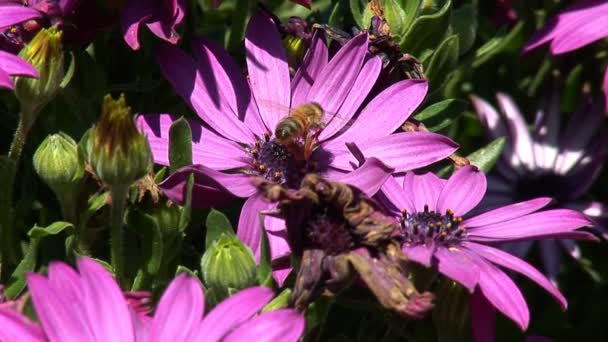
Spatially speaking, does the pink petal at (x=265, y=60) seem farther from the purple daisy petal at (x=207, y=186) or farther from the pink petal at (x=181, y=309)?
the pink petal at (x=181, y=309)

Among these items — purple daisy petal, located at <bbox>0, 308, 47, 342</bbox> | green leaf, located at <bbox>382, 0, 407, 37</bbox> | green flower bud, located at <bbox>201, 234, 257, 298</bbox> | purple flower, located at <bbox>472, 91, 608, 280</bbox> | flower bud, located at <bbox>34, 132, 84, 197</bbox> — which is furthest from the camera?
purple flower, located at <bbox>472, 91, 608, 280</bbox>

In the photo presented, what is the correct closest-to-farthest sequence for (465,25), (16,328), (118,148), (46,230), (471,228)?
1. (16,328)
2. (118,148)
3. (46,230)
4. (471,228)
5. (465,25)

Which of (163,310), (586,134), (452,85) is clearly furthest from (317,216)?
(586,134)

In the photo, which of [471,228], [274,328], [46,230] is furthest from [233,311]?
[471,228]

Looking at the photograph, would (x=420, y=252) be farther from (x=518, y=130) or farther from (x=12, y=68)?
(x=518, y=130)

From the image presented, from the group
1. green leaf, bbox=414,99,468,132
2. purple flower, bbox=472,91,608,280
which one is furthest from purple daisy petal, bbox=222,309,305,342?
purple flower, bbox=472,91,608,280

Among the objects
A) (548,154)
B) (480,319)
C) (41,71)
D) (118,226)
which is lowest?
(548,154)

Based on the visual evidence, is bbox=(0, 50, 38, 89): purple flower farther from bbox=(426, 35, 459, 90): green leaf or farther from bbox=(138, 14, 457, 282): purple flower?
bbox=(426, 35, 459, 90): green leaf
